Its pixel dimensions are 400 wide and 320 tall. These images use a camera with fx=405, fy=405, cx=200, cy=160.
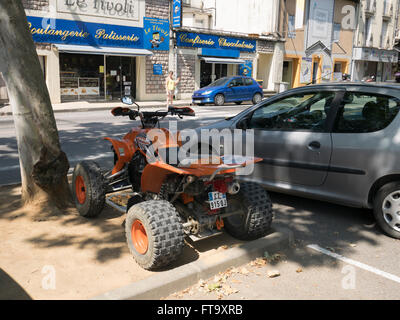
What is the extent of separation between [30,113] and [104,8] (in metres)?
18.9

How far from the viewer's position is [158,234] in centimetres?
339

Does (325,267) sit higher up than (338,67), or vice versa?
(338,67)

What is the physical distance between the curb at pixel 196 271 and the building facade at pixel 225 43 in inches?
859

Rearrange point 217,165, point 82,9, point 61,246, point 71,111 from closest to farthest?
point 217,165
point 61,246
point 71,111
point 82,9

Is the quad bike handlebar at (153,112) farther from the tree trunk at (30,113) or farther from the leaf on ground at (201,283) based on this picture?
the leaf on ground at (201,283)

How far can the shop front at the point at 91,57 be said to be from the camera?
20.0m

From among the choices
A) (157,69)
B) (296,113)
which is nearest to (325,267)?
(296,113)

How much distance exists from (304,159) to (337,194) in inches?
21.9

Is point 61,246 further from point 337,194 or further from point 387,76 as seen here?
point 387,76

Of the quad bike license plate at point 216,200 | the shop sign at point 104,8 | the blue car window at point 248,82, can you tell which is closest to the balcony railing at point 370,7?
the blue car window at point 248,82

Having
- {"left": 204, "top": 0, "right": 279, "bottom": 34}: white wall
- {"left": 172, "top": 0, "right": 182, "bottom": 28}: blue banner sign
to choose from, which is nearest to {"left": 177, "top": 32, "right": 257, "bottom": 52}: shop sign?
{"left": 172, "top": 0, "right": 182, "bottom": 28}: blue banner sign

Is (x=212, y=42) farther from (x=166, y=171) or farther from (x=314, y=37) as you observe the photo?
(x=166, y=171)

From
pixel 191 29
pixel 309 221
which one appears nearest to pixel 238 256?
pixel 309 221

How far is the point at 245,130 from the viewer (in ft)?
18.0
